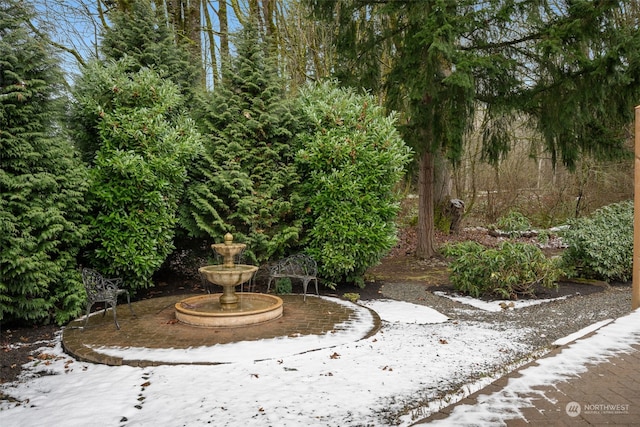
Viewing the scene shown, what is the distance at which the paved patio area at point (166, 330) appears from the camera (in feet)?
16.3

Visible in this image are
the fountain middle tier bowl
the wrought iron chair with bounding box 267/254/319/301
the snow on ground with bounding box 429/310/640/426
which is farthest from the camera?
the wrought iron chair with bounding box 267/254/319/301

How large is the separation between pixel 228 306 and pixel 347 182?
9.89 ft

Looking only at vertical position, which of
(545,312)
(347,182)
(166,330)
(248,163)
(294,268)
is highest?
(248,163)

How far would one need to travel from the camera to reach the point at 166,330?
A: 558 cm

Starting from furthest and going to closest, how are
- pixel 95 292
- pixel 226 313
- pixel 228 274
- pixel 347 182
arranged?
pixel 347 182 < pixel 228 274 < pixel 226 313 < pixel 95 292

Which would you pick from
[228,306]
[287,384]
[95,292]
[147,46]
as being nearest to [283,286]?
[228,306]

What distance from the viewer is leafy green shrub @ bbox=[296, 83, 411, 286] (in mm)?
7828

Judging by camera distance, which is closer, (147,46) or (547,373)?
(547,373)

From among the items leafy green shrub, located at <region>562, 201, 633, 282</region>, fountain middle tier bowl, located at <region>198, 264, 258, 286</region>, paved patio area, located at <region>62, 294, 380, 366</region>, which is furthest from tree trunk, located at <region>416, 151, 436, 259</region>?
fountain middle tier bowl, located at <region>198, 264, 258, 286</region>

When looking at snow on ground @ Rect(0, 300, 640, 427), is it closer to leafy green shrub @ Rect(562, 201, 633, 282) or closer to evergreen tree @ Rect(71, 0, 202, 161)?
leafy green shrub @ Rect(562, 201, 633, 282)

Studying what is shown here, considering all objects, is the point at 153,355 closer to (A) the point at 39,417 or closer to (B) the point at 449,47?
(A) the point at 39,417

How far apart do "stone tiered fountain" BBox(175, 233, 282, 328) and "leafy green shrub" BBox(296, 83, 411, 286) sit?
1762mm

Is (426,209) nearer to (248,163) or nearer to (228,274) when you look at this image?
(248,163)

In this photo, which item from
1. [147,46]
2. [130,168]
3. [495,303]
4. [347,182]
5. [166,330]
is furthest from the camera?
[147,46]
